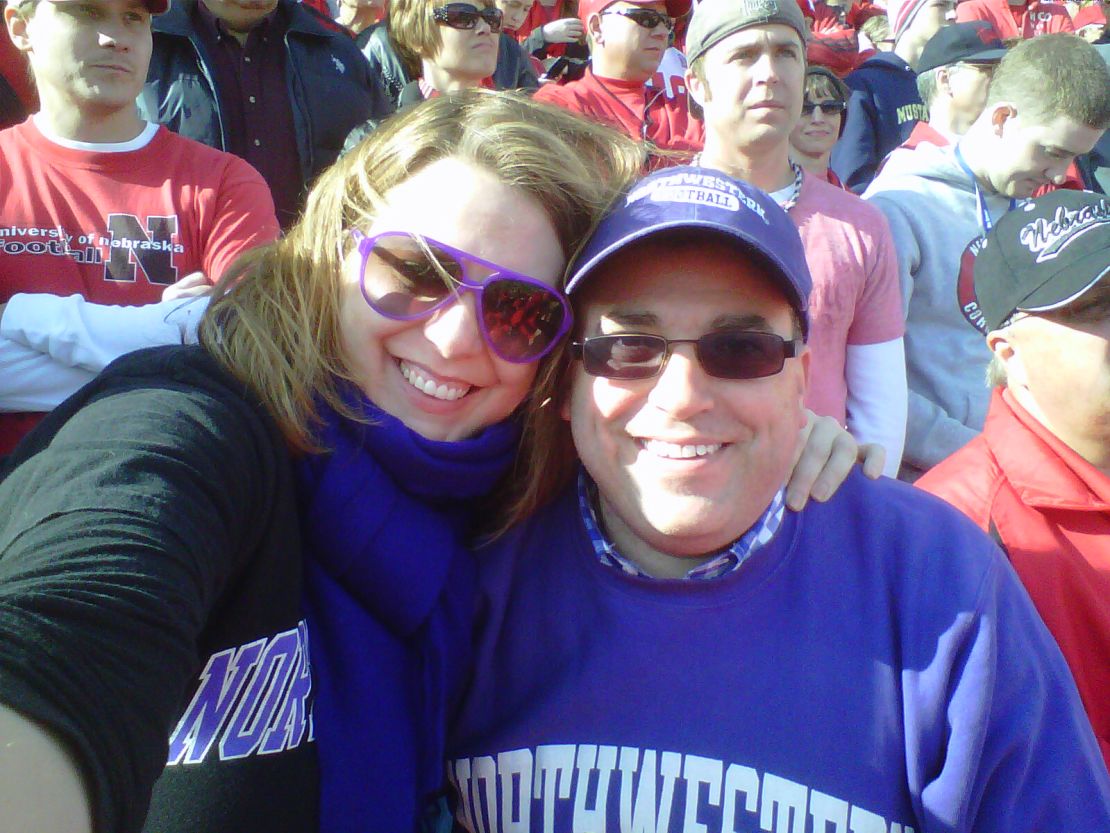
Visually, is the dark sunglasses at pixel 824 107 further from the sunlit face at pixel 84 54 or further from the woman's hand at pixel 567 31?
the woman's hand at pixel 567 31

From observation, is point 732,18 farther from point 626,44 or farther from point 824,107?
point 824,107

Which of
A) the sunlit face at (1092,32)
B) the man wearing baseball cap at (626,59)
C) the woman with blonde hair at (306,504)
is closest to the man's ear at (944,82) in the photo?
the man wearing baseball cap at (626,59)

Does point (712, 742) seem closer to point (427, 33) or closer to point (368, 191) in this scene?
point (368, 191)

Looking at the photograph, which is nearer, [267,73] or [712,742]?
[712,742]

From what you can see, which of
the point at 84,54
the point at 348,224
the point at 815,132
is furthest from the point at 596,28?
the point at 348,224

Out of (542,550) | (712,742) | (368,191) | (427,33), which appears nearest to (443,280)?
(368,191)

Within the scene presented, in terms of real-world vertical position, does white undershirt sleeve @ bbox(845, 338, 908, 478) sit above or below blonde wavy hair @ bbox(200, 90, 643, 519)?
above

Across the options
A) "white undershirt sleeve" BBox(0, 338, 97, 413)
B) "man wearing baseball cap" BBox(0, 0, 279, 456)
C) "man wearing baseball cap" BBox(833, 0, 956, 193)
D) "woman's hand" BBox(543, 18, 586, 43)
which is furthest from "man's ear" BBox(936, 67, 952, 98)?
"white undershirt sleeve" BBox(0, 338, 97, 413)

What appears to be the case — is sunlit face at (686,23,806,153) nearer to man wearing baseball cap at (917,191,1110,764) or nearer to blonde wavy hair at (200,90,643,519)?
man wearing baseball cap at (917,191,1110,764)

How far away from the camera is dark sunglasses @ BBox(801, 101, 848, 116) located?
4746 mm

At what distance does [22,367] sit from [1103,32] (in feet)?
32.2

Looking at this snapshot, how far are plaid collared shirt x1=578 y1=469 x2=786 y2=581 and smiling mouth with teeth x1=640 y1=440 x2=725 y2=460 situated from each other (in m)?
0.15

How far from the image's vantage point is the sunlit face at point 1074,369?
227 cm

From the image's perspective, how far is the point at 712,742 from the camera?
1.52 metres
